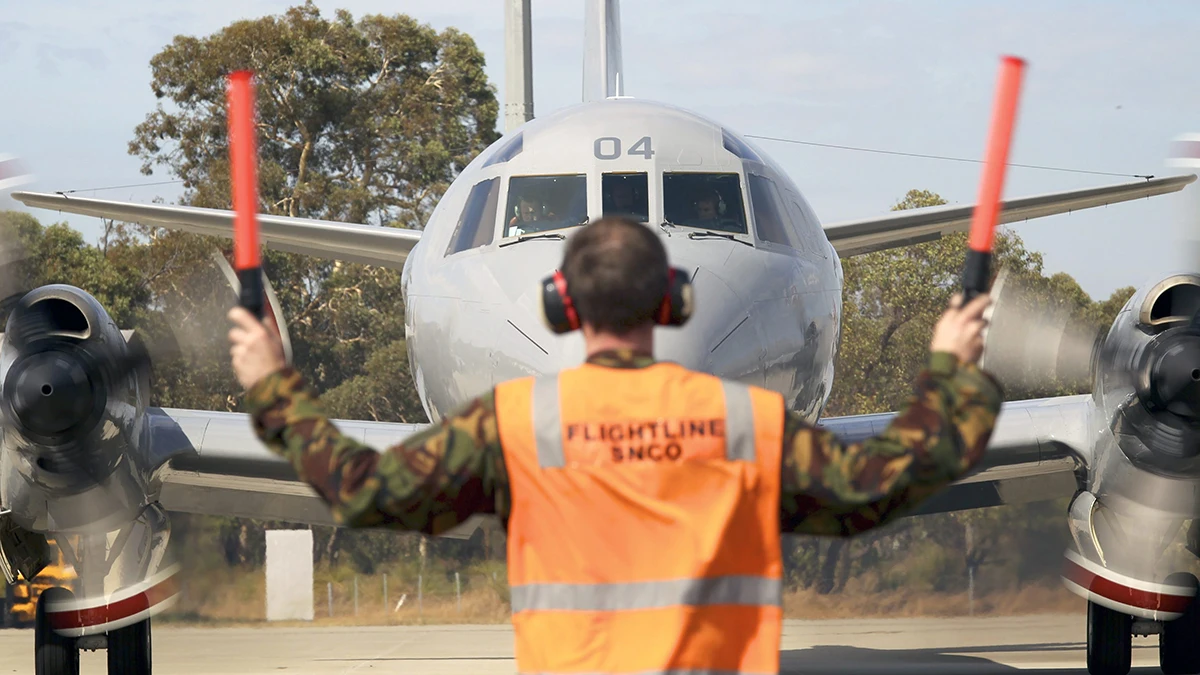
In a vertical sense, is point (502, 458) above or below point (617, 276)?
below

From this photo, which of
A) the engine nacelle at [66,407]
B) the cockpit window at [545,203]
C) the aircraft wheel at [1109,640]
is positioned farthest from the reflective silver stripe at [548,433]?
the aircraft wheel at [1109,640]

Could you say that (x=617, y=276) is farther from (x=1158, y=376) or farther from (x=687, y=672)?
(x=1158, y=376)

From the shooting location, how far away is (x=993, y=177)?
2.75 meters

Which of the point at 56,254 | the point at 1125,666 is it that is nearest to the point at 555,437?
the point at 1125,666

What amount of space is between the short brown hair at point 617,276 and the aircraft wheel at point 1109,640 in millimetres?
8854

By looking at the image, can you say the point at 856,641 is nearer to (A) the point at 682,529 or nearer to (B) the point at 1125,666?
(B) the point at 1125,666

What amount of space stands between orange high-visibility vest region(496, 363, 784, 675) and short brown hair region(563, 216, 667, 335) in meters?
0.10

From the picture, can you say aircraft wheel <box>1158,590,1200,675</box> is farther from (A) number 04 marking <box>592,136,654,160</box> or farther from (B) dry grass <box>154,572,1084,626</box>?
(A) number 04 marking <box>592,136,654,160</box>

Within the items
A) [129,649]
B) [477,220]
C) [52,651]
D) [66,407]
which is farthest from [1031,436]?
[52,651]

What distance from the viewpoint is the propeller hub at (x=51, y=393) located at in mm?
8109

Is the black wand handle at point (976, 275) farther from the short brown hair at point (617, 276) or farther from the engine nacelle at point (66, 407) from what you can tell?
the engine nacelle at point (66, 407)

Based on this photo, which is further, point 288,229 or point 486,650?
point 486,650

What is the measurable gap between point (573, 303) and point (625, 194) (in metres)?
4.90

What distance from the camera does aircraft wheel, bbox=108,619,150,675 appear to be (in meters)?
10.2
